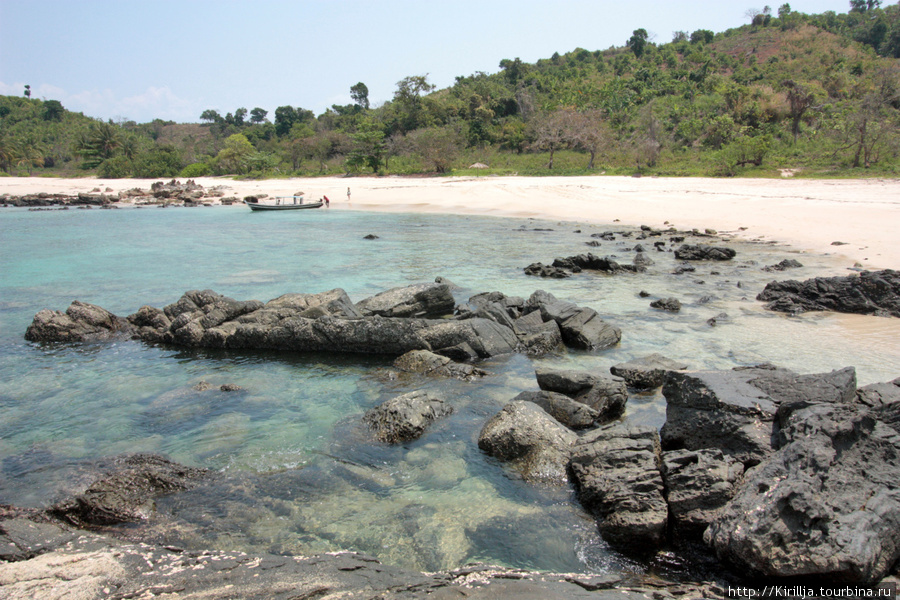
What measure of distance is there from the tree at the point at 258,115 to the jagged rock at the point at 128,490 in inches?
4684

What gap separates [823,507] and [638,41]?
104 m

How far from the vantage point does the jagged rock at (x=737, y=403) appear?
18.4 ft

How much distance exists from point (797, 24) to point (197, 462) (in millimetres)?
112930

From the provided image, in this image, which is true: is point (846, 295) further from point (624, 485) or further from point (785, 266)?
point (624, 485)

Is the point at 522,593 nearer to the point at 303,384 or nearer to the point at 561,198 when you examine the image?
the point at 303,384

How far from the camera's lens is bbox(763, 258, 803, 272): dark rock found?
55.5ft

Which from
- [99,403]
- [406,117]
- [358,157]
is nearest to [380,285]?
[99,403]

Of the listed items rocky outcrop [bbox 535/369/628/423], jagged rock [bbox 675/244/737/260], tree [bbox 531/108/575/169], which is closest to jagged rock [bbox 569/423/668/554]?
rocky outcrop [bbox 535/369/628/423]

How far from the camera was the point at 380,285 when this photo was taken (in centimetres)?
1652

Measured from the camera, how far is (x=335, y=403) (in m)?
8.41

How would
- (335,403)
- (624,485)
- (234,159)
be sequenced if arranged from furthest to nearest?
1. (234,159)
2. (335,403)
3. (624,485)

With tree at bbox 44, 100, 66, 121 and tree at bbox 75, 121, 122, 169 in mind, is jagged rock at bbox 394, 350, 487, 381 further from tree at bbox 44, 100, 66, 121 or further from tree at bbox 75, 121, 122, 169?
tree at bbox 44, 100, 66, 121

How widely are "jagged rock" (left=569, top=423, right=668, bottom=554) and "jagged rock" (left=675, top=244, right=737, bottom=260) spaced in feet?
50.1

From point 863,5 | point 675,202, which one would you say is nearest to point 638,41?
point 863,5
